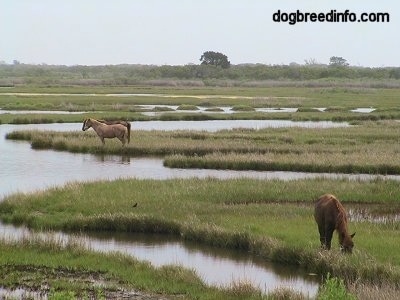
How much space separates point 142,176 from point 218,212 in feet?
23.1

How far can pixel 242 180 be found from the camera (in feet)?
70.9

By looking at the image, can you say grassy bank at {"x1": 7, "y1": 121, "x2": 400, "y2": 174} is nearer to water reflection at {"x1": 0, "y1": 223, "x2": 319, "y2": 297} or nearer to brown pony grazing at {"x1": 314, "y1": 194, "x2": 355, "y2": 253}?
water reflection at {"x1": 0, "y1": 223, "x2": 319, "y2": 297}

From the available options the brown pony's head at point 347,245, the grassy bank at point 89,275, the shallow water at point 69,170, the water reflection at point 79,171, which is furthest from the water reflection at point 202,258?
the water reflection at point 79,171

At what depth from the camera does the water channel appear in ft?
42.5

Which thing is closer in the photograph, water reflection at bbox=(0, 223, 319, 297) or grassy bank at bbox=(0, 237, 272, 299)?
grassy bank at bbox=(0, 237, 272, 299)

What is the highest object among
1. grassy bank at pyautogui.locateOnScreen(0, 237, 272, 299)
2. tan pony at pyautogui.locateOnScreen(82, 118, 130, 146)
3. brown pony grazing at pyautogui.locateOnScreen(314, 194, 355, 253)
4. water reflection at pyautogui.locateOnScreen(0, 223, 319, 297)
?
tan pony at pyautogui.locateOnScreen(82, 118, 130, 146)

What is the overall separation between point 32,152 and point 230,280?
788 inches

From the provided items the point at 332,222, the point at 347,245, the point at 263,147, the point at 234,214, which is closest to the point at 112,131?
the point at 263,147

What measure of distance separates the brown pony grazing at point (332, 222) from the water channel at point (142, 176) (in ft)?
2.91

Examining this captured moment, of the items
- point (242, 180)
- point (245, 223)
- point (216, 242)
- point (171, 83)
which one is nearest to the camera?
point (216, 242)

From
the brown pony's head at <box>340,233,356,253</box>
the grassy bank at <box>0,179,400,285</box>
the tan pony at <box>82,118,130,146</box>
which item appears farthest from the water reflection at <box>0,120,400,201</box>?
the brown pony's head at <box>340,233,356,253</box>

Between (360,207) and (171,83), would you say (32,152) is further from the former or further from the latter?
(171,83)

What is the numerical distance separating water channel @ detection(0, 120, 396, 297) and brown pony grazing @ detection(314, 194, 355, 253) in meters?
0.89

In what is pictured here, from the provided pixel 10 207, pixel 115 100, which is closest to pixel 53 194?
pixel 10 207
